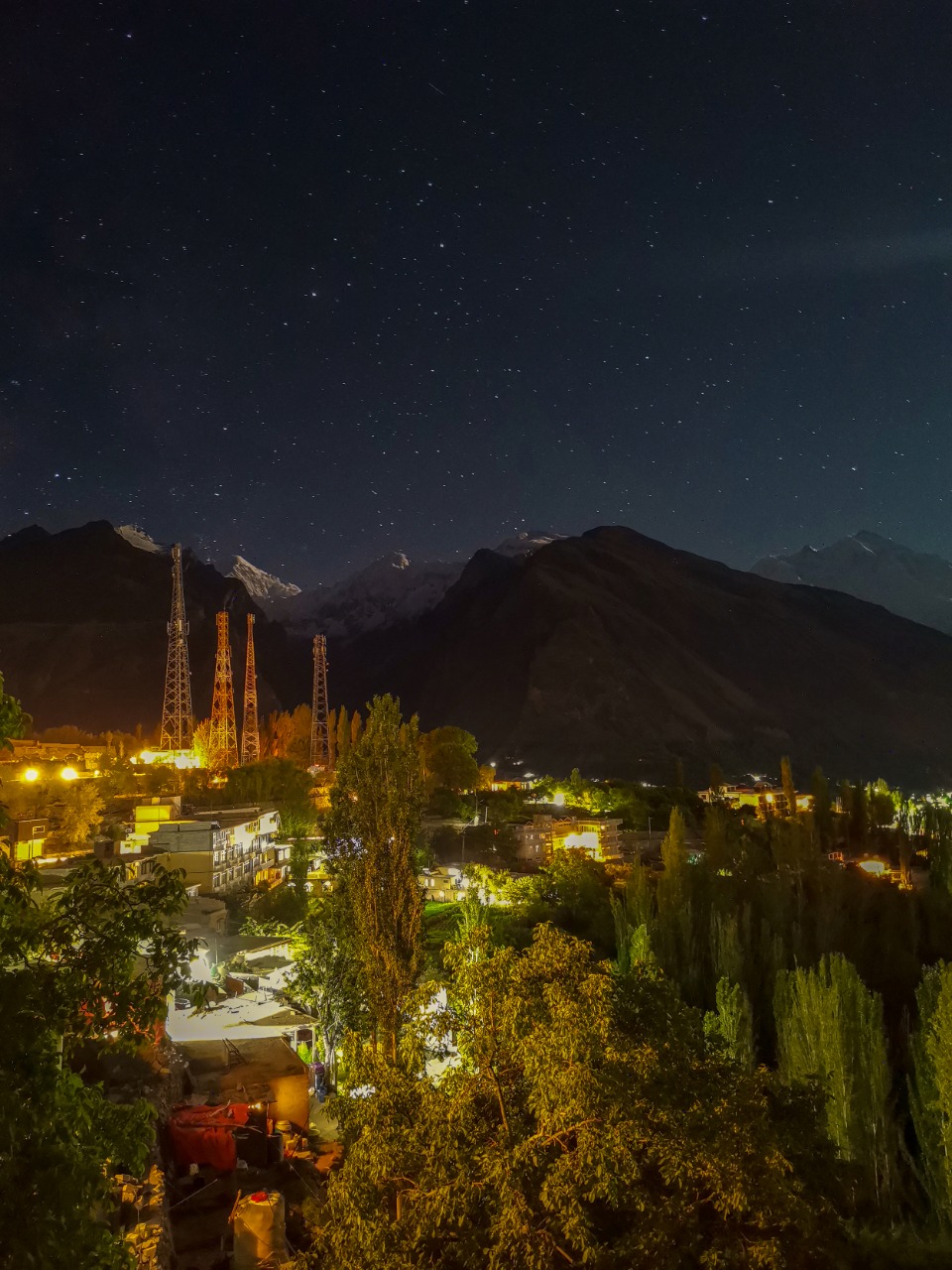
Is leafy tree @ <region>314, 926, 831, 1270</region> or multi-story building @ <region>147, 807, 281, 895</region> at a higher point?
leafy tree @ <region>314, 926, 831, 1270</region>

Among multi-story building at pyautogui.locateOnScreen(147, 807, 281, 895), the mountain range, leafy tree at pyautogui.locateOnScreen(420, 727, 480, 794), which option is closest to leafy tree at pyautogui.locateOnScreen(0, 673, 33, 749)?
multi-story building at pyautogui.locateOnScreen(147, 807, 281, 895)

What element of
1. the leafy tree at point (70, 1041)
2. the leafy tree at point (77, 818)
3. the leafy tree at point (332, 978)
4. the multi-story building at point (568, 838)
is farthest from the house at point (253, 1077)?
the multi-story building at point (568, 838)

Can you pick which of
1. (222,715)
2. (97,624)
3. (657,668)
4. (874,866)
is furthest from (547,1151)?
(657,668)

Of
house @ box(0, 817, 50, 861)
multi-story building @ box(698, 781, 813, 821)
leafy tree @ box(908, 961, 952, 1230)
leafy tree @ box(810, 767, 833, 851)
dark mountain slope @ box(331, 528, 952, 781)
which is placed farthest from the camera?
dark mountain slope @ box(331, 528, 952, 781)

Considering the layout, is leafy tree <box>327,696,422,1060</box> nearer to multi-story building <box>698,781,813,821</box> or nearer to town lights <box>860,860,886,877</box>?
town lights <box>860,860,886,877</box>

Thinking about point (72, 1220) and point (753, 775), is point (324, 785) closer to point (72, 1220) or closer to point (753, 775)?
point (72, 1220)

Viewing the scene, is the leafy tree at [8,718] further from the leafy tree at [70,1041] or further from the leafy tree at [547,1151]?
the leafy tree at [547,1151]
